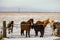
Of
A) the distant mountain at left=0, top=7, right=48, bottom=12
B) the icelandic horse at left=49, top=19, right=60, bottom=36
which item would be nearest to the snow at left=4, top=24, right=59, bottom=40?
the icelandic horse at left=49, top=19, right=60, bottom=36

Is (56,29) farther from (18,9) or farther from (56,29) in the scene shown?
(18,9)

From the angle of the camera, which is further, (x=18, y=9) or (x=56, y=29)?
(x=18, y=9)

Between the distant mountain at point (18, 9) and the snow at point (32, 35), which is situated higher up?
the distant mountain at point (18, 9)

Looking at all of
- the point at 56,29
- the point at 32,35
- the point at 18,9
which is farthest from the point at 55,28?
the point at 18,9

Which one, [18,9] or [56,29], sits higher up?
[18,9]

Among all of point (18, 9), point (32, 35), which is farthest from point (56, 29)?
point (18, 9)

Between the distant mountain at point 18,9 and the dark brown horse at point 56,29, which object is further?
the distant mountain at point 18,9

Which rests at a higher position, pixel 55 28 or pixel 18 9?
pixel 18 9

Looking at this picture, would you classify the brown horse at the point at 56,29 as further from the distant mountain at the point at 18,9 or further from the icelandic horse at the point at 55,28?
the distant mountain at the point at 18,9

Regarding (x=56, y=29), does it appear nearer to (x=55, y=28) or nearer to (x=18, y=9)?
(x=55, y=28)

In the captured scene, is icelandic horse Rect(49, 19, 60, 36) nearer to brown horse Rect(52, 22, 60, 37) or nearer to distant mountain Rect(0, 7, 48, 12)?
brown horse Rect(52, 22, 60, 37)

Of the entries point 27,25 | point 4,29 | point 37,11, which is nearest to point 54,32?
point 27,25

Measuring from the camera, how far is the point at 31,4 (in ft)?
4.25

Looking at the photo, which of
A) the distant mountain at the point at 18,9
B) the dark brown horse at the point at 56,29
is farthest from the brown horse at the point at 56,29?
the distant mountain at the point at 18,9
